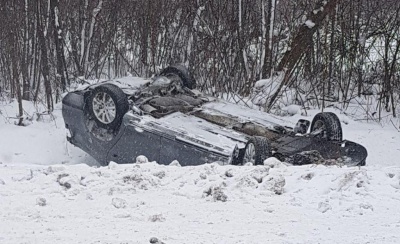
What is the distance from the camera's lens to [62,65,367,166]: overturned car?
5.73 meters

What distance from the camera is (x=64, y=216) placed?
3.59 m

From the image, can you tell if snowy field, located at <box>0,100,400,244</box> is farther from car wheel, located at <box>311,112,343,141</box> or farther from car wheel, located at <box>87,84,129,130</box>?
car wheel, located at <box>87,84,129,130</box>

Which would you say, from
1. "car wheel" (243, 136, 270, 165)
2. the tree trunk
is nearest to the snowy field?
"car wheel" (243, 136, 270, 165)

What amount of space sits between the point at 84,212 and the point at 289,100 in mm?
7339

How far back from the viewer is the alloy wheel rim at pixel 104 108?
6.74m

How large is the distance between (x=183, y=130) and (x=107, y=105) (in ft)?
3.97

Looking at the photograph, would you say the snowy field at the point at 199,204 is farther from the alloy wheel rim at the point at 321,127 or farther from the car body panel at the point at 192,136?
the alloy wheel rim at the point at 321,127

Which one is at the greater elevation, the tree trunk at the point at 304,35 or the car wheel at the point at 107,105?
the tree trunk at the point at 304,35

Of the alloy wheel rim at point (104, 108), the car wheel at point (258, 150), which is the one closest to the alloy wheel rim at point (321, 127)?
the car wheel at point (258, 150)

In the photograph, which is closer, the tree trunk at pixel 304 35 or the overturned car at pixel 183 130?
the overturned car at pixel 183 130

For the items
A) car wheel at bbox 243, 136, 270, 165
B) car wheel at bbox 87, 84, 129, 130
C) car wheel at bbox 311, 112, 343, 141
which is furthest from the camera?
car wheel at bbox 87, 84, 129, 130

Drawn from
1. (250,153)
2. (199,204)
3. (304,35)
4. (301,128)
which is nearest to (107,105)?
(250,153)

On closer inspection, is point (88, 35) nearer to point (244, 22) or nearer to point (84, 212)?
point (244, 22)

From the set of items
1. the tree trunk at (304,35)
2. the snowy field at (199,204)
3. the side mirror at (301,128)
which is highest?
the tree trunk at (304,35)
